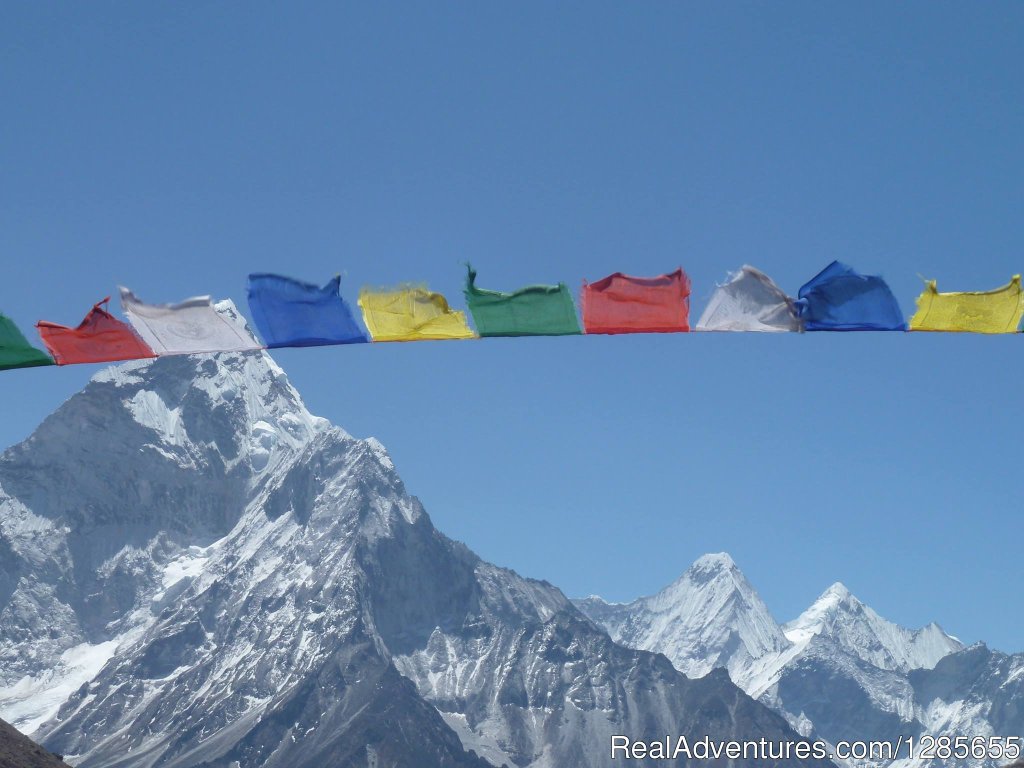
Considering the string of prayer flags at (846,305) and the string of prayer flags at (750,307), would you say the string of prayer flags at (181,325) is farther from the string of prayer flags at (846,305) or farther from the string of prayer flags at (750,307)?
the string of prayer flags at (846,305)

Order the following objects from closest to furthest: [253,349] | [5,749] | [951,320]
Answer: [253,349], [951,320], [5,749]

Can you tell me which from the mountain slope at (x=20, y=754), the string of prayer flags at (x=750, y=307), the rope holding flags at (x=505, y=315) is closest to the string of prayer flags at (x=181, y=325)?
the rope holding flags at (x=505, y=315)

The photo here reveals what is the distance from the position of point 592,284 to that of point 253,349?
20.2 feet

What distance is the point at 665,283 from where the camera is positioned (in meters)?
27.3

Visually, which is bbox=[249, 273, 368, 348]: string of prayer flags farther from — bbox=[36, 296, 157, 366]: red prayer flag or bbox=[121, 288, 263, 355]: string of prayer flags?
bbox=[36, 296, 157, 366]: red prayer flag

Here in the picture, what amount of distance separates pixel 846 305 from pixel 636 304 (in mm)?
4119

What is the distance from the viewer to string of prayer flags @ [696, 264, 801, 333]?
27812 millimetres

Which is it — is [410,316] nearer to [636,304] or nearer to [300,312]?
[300,312]

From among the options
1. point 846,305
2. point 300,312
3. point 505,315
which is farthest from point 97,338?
point 846,305

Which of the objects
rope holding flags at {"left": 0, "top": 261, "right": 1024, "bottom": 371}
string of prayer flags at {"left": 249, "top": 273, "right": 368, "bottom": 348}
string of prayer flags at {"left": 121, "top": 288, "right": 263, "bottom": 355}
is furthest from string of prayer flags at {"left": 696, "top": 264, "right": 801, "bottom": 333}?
string of prayer flags at {"left": 121, "top": 288, "right": 263, "bottom": 355}

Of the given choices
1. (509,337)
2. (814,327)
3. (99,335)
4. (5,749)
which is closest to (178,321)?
(99,335)

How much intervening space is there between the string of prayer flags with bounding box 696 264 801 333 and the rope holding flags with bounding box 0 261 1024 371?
19mm

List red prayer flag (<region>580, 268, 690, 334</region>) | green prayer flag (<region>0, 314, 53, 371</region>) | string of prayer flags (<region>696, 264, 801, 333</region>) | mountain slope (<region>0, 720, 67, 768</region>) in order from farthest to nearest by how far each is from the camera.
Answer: mountain slope (<region>0, 720, 67, 768</region>), string of prayer flags (<region>696, 264, 801, 333</region>), red prayer flag (<region>580, 268, 690, 334</region>), green prayer flag (<region>0, 314, 53, 371</region>)

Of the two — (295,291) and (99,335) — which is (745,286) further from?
(99,335)
